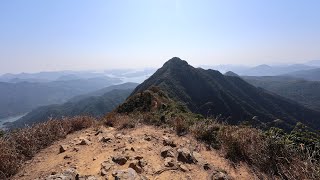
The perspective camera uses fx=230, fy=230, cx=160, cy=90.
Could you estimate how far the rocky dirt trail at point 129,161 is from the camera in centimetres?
399

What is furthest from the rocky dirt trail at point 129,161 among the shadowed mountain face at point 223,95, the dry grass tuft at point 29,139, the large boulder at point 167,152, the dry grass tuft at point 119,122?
the shadowed mountain face at point 223,95

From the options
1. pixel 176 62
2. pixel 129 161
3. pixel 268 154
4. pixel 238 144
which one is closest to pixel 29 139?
pixel 129 161

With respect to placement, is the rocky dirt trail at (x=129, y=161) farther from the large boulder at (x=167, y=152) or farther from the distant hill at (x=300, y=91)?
the distant hill at (x=300, y=91)

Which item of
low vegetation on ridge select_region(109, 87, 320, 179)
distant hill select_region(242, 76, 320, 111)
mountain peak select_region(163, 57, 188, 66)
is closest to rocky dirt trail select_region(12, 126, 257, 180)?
low vegetation on ridge select_region(109, 87, 320, 179)

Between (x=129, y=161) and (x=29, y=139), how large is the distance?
258 centimetres

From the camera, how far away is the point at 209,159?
194 inches

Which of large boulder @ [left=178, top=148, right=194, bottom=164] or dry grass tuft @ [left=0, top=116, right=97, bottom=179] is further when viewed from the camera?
large boulder @ [left=178, top=148, right=194, bottom=164]

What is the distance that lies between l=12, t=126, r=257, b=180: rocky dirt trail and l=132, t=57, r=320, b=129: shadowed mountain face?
179 ft

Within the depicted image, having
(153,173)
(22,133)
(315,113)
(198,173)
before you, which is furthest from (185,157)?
(315,113)

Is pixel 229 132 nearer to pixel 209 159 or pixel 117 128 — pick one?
pixel 209 159

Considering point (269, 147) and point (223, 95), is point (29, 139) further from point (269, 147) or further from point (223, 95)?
point (223, 95)

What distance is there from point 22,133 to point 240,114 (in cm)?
6129

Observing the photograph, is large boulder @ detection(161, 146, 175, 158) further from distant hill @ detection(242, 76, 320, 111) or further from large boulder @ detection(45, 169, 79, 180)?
distant hill @ detection(242, 76, 320, 111)

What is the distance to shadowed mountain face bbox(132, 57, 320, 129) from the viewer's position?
6438cm
